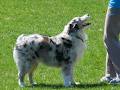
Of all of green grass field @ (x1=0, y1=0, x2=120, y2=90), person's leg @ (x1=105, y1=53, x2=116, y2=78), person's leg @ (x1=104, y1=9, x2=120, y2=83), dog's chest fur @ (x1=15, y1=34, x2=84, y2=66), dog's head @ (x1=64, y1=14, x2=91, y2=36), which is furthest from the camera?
person's leg @ (x1=105, y1=53, x2=116, y2=78)

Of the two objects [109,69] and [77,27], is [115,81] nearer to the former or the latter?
[109,69]

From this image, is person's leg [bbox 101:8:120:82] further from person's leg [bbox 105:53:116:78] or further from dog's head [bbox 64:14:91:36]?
dog's head [bbox 64:14:91:36]

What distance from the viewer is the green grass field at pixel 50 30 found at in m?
11.4

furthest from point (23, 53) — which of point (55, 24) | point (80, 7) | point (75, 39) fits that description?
point (80, 7)

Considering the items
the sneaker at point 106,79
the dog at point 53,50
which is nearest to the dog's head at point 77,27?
the dog at point 53,50

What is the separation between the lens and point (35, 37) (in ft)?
35.8

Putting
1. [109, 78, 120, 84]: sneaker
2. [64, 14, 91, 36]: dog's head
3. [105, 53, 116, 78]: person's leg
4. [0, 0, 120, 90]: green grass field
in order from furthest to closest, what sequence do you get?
[105, 53, 116, 78]: person's leg
[0, 0, 120, 90]: green grass field
[109, 78, 120, 84]: sneaker
[64, 14, 91, 36]: dog's head

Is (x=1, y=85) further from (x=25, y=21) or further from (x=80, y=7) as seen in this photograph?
(x=80, y=7)

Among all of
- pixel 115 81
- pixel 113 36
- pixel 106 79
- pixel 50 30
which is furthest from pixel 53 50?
pixel 50 30

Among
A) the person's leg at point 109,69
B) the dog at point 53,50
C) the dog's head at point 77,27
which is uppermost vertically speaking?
the dog's head at point 77,27

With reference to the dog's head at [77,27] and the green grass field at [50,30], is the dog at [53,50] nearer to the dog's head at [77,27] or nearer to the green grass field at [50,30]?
the dog's head at [77,27]

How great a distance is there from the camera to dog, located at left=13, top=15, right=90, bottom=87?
1083cm

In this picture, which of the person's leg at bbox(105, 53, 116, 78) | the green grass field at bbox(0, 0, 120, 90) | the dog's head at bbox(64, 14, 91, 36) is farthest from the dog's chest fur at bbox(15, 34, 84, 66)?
the person's leg at bbox(105, 53, 116, 78)

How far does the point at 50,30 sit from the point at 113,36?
6951 mm
